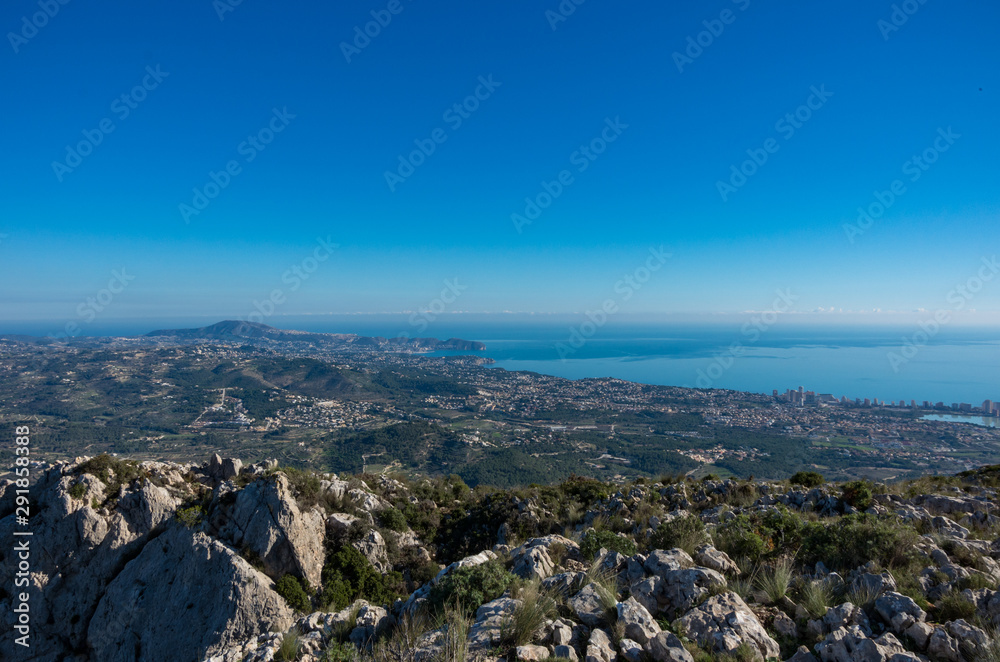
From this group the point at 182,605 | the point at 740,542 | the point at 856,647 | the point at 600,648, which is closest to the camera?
→ the point at 856,647

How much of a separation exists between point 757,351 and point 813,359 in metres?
31.2

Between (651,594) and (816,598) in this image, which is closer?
(816,598)

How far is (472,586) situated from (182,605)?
8.60 m

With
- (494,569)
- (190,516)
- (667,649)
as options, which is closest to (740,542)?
(667,649)

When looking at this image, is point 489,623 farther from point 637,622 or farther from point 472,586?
point 637,622

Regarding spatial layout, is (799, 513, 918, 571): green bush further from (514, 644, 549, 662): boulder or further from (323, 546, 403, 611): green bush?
(323, 546, 403, 611): green bush

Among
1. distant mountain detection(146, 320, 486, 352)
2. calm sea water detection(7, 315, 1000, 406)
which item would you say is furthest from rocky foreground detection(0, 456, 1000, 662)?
distant mountain detection(146, 320, 486, 352)

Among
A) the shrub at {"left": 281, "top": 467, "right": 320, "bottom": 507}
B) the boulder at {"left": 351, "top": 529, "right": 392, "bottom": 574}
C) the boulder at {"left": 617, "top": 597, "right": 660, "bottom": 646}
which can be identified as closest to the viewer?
the boulder at {"left": 617, "top": 597, "right": 660, "bottom": 646}

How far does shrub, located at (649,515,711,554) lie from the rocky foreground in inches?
1.8

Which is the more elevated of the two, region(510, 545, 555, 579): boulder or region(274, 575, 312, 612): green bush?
region(510, 545, 555, 579): boulder

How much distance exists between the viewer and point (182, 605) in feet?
31.7

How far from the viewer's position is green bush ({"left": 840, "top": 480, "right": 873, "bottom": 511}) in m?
10.8

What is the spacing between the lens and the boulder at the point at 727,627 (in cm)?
469

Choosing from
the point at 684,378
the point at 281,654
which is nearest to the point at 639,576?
the point at 281,654
